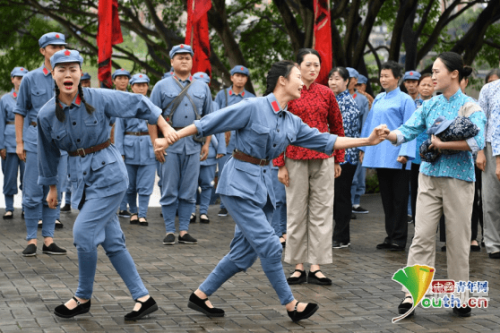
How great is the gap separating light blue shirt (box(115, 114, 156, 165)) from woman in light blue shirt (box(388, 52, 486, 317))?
6.03 metres

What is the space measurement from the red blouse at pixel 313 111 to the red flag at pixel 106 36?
7.37 meters

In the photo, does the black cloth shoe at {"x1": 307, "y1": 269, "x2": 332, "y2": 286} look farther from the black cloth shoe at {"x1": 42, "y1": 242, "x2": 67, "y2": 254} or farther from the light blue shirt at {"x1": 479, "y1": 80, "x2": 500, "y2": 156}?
the black cloth shoe at {"x1": 42, "y1": 242, "x2": 67, "y2": 254}

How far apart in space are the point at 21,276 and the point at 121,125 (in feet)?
14.9

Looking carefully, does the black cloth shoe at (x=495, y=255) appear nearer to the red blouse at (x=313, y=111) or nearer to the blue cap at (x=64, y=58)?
the red blouse at (x=313, y=111)

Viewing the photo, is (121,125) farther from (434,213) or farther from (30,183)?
(434,213)

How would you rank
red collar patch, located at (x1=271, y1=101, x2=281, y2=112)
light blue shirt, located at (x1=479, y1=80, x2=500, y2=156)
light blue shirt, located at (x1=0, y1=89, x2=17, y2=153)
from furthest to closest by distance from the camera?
light blue shirt, located at (x1=0, y1=89, x2=17, y2=153) < light blue shirt, located at (x1=479, y1=80, x2=500, y2=156) < red collar patch, located at (x1=271, y1=101, x2=281, y2=112)

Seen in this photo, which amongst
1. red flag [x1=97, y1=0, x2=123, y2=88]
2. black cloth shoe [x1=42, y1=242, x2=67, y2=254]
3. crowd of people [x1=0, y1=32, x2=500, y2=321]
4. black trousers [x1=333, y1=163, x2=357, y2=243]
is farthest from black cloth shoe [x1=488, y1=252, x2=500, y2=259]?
red flag [x1=97, y1=0, x2=123, y2=88]

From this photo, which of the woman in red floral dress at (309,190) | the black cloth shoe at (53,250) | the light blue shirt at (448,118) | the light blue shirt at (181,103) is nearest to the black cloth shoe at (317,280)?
the woman in red floral dress at (309,190)

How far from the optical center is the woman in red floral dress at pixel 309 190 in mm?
6891

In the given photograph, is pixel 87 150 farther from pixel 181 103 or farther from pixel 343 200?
pixel 343 200

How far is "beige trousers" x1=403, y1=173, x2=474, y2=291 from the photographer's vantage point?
5.66 meters

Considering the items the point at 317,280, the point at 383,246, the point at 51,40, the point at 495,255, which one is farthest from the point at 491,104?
the point at 51,40

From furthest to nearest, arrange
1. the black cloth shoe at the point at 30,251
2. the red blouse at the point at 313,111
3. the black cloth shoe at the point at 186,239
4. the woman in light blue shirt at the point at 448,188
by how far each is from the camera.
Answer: the black cloth shoe at the point at 186,239, the black cloth shoe at the point at 30,251, the red blouse at the point at 313,111, the woman in light blue shirt at the point at 448,188

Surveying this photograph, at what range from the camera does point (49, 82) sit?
8.55m
